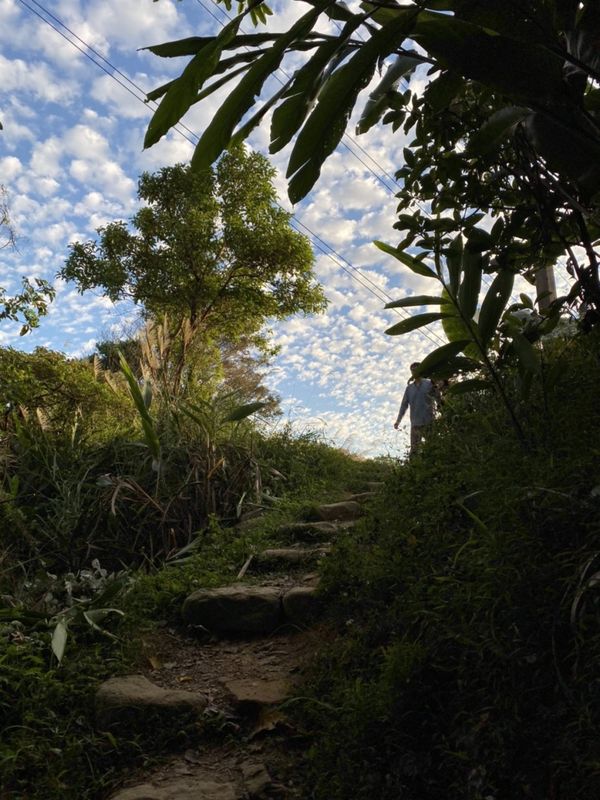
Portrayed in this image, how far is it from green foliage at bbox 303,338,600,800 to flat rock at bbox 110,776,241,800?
31 cm

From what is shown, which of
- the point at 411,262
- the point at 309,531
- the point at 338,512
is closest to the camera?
the point at 411,262

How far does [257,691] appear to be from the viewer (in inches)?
Result: 105

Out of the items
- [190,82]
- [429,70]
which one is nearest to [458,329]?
[429,70]

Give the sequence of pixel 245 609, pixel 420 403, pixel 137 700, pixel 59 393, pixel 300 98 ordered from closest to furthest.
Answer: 1. pixel 300 98
2. pixel 137 700
3. pixel 245 609
4. pixel 59 393
5. pixel 420 403

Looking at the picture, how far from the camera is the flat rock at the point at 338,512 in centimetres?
532

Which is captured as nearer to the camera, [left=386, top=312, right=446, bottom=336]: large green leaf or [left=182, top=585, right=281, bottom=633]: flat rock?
[left=386, top=312, right=446, bottom=336]: large green leaf

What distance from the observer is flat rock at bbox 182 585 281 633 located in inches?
136

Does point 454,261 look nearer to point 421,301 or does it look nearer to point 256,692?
point 421,301

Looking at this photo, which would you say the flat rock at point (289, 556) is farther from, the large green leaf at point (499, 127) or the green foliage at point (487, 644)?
the large green leaf at point (499, 127)

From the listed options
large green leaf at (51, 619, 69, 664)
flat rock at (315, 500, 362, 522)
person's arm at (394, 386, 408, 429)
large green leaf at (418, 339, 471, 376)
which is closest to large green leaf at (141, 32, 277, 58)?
large green leaf at (418, 339, 471, 376)

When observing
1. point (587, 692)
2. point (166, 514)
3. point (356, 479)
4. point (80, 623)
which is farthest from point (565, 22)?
point (356, 479)

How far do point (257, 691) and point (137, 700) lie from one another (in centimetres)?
49

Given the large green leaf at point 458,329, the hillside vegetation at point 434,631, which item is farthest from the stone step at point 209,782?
the large green leaf at point 458,329

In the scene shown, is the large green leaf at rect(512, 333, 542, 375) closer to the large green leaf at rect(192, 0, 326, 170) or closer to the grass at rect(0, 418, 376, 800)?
the large green leaf at rect(192, 0, 326, 170)
